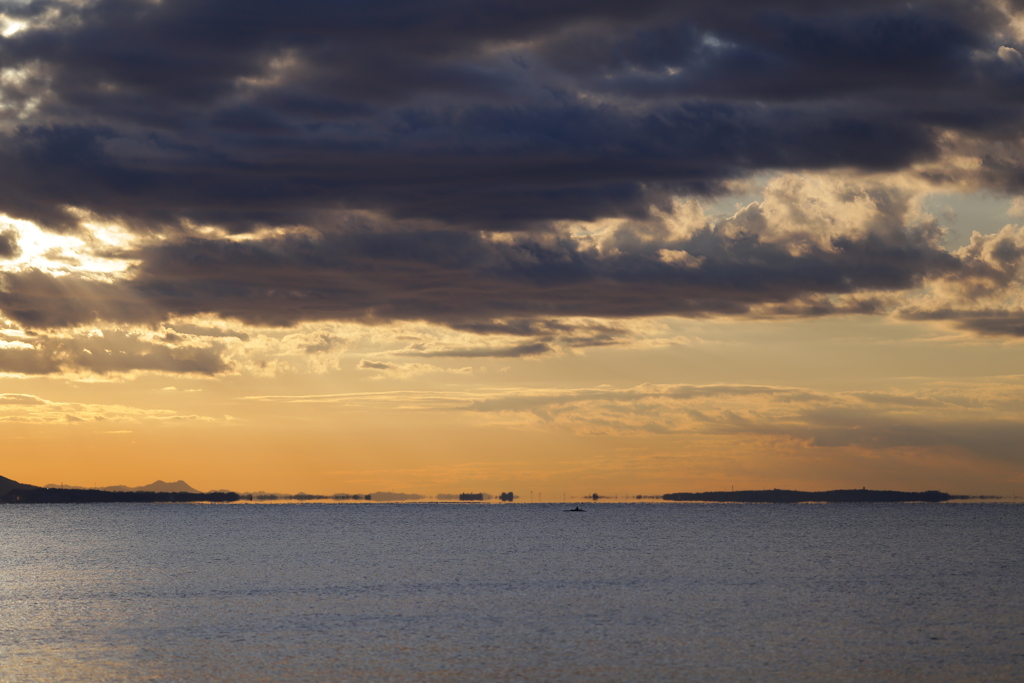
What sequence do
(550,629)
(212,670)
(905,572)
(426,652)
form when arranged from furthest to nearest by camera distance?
(905,572) < (550,629) < (426,652) < (212,670)

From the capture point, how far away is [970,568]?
500 feet

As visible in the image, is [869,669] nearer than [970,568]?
Yes

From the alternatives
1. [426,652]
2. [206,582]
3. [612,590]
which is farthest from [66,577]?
[426,652]

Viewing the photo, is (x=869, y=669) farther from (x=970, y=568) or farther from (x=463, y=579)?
(x=970, y=568)

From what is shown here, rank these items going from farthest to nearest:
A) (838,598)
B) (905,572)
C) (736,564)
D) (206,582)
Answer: (736,564) < (905,572) < (206,582) < (838,598)

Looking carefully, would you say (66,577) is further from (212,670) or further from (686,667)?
(686,667)

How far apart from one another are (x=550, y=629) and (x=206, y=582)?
188 feet

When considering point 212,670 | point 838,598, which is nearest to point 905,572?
point 838,598

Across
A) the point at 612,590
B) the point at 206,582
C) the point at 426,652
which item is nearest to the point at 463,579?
the point at 612,590

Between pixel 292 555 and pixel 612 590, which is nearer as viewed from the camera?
pixel 612 590

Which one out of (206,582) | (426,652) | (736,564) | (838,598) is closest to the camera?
(426,652)

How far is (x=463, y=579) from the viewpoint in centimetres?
13012

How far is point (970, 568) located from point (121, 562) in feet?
409

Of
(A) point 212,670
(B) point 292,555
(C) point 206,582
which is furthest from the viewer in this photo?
(B) point 292,555
